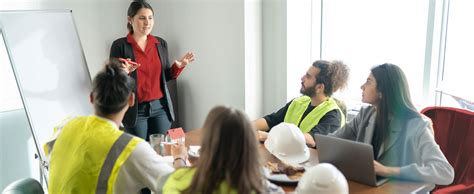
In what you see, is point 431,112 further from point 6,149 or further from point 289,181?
point 6,149

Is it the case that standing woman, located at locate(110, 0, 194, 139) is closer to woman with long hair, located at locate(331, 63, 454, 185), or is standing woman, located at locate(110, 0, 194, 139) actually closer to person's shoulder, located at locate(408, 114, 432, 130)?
woman with long hair, located at locate(331, 63, 454, 185)

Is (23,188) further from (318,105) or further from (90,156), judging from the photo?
(318,105)

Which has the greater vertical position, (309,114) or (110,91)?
(110,91)

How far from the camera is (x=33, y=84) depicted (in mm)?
2688

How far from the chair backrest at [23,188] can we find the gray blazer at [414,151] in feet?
4.63

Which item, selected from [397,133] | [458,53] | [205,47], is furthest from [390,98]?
[205,47]

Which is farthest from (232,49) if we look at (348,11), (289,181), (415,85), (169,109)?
(289,181)

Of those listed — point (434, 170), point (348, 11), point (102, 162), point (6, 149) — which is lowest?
point (6, 149)

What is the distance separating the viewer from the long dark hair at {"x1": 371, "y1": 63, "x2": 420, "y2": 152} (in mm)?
2014

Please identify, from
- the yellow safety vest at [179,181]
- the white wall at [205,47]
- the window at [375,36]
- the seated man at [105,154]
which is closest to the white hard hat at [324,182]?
the yellow safety vest at [179,181]

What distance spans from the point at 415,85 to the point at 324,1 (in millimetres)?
939

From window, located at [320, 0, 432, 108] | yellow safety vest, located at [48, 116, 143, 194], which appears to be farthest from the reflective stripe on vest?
window, located at [320, 0, 432, 108]

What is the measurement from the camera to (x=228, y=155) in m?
1.29

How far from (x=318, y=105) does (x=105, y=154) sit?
138 cm
